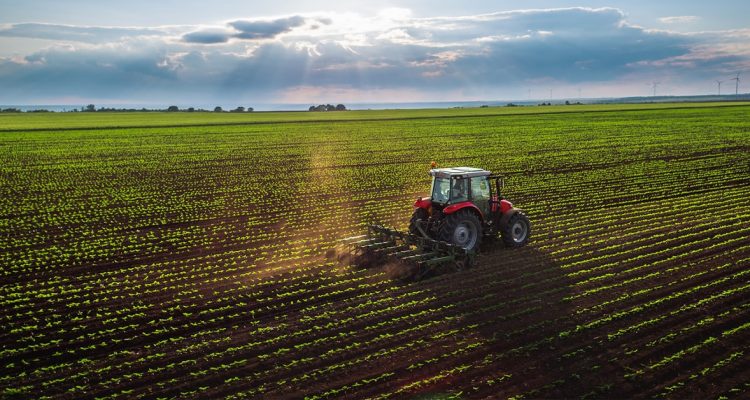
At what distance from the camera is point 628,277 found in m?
13.2

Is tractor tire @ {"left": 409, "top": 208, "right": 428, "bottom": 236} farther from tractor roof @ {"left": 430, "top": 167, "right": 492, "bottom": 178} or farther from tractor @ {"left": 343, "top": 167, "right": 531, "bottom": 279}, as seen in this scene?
tractor roof @ {"left": 430, "top": 167, "right": 492, "bottom": 178}

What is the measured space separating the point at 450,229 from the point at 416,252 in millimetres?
952

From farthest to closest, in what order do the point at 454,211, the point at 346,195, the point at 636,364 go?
the point at 346,195 → the point at 454,211 → the point at 636,364

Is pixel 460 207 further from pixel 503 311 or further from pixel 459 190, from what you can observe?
pixel 503 311

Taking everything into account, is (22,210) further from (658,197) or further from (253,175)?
(658,197)

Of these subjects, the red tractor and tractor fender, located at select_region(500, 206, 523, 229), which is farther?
tractor fender, located at select_region(500, 206, 523, 229)

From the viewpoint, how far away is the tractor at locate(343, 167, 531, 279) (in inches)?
539

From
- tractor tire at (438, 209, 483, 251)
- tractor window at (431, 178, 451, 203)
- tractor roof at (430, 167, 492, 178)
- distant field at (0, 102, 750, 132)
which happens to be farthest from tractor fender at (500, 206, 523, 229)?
distant field at (0, 102, 750, 132)

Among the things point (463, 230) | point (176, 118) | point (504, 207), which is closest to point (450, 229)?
point (463, 230)

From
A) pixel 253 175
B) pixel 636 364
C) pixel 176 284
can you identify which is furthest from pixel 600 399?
pixel 253 175

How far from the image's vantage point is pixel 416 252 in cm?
1395

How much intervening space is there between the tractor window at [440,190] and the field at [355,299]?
1.83 metres

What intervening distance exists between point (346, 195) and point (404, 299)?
506 inches

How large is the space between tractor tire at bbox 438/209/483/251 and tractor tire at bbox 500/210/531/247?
3.09 feet
